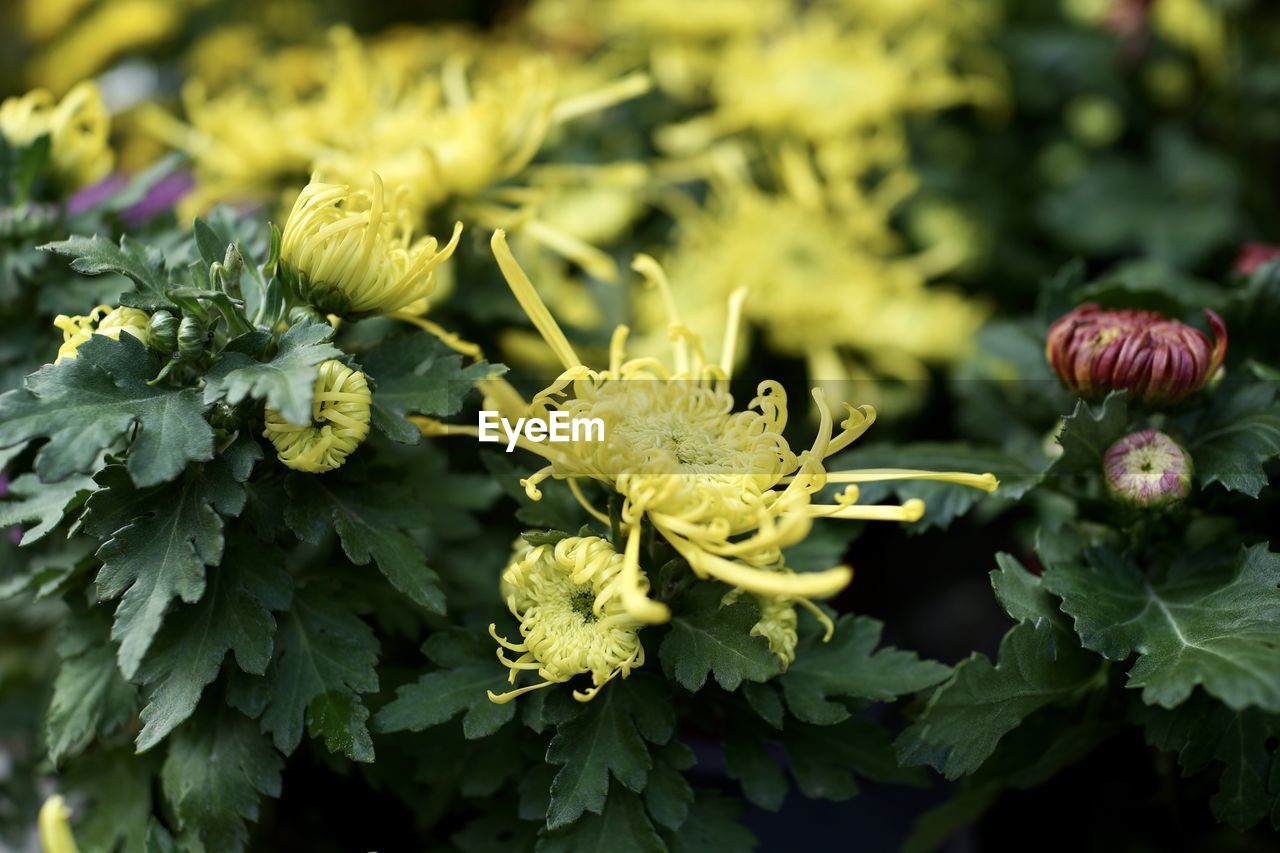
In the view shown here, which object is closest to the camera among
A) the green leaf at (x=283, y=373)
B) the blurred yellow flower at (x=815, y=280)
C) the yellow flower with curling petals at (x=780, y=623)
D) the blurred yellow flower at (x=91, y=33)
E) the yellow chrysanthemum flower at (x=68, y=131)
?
the green leaf at (x=283, y=373)

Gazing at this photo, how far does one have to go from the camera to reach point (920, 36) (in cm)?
130

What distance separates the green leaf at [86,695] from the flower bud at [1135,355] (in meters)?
0.60

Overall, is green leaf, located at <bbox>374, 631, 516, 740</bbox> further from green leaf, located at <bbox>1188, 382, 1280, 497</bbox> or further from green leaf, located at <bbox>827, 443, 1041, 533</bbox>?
green leaf, located at <bbox>1188, 382, 1280, 497</bbox>

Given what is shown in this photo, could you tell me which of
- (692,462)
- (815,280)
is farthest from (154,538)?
(815,280)

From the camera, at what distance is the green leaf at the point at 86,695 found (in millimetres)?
609

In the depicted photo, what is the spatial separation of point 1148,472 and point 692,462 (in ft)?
0.88

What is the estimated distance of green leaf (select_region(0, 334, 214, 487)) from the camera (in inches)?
19.2

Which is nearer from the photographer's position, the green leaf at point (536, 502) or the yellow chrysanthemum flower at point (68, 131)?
the green leaf at point (536, 502)

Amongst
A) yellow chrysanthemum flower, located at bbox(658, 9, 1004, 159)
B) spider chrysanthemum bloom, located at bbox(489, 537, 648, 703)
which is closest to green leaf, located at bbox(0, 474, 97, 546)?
spider chrysanthemum bloom, located at bbox(489, 537, 648, 703)

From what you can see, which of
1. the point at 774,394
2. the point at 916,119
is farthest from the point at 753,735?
the point at 916,119

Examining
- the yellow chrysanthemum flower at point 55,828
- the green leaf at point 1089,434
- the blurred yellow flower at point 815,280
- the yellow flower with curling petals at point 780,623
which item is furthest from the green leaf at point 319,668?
the blurred yellow flower at point 815,280

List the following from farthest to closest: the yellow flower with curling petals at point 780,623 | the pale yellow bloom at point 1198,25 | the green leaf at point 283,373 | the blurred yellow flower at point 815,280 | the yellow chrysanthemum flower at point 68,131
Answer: the pale yellow bloom at point 1198,25
the blurred yellow flower at point 815,280
the yellow chrysanthemum flower at point 68,131
the yellow flower with curling petals at point 780,623
the green leaf at point 283,373

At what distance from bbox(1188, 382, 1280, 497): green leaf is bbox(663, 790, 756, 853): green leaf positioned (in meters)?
0.33

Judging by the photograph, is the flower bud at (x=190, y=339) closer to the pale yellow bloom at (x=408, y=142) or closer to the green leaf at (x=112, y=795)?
the pale yellow bloom at (x=408, y=142)
